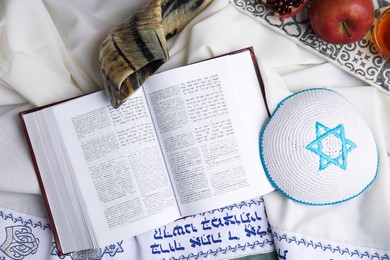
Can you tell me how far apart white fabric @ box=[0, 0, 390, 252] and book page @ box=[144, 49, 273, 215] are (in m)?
0.05

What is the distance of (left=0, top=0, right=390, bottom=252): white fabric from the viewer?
0.89m

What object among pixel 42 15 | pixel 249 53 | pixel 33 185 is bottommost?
pixel 33 185

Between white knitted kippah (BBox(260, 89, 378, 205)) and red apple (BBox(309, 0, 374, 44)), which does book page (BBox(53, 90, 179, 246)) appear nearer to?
white knitted kippah (BBox(260, 89, 378, 205))

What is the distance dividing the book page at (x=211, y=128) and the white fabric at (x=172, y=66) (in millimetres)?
48

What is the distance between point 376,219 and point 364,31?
325mm

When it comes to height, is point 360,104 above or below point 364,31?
below

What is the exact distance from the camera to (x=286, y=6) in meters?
0.87

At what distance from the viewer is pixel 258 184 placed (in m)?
0.88

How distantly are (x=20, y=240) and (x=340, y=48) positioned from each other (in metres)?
0.67

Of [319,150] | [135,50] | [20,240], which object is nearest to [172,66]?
[135,50]

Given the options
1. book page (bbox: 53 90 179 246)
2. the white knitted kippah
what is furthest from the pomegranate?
book page (bbox: 53 90 179 246)

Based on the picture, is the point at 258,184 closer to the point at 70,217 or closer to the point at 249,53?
the point at 249,53

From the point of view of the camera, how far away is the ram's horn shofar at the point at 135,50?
2.61 feet

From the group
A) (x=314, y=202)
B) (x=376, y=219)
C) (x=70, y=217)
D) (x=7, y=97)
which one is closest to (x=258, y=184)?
(x=314, y=202)
